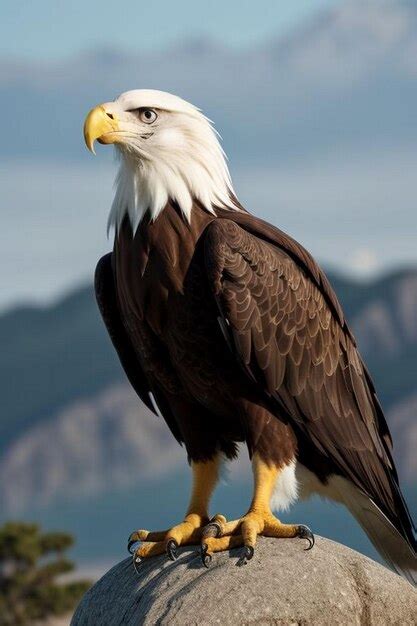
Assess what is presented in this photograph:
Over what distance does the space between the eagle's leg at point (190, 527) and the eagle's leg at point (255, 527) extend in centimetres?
28

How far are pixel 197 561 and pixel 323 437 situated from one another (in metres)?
1.18

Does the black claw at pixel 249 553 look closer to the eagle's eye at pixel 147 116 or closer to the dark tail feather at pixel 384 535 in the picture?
the dark tail feather at pixel 384 535

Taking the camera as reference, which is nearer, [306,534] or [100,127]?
[306,534]

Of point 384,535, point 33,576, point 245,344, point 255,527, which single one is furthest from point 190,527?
point 33,576

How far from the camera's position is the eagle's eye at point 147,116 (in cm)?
924

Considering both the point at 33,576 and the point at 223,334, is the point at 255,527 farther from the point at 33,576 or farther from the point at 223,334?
the point at 33,576

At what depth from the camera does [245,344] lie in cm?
905

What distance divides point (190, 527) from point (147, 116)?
8.45 feet

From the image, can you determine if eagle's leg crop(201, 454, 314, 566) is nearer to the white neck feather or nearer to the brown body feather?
the brown body feather

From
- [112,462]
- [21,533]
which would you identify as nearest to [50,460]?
[112,462]

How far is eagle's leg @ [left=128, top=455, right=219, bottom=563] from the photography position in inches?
365

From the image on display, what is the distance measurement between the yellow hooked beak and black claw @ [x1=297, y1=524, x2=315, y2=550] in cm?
258

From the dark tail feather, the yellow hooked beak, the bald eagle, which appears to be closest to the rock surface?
the bald eagle

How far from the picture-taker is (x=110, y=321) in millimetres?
9781
